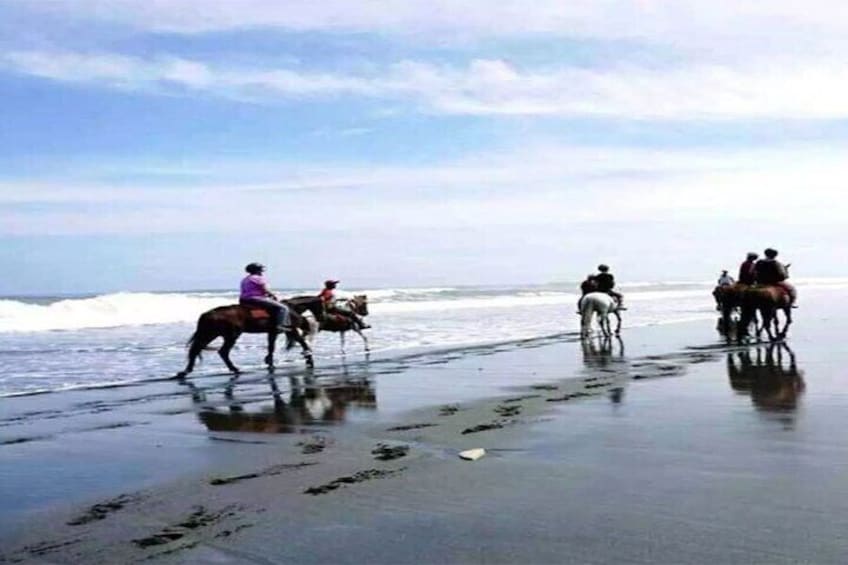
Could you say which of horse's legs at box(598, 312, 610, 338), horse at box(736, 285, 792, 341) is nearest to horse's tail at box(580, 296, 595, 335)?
horse's legs at box(598, 312, 610, 338)

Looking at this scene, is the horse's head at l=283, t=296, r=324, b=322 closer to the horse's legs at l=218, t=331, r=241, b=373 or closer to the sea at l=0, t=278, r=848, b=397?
the sea at l=0, t=278, r=848, b=397

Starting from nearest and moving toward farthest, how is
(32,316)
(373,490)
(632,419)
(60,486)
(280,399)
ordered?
(373,490), (60,486), (632,419), (280,399), (32,316)

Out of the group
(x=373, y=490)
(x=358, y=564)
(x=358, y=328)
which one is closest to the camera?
(x=358, y=564)

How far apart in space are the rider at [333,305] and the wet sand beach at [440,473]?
810 cm

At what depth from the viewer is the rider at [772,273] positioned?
72.2 ft

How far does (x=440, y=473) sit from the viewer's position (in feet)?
24.1

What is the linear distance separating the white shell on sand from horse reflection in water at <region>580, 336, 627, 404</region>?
3.73m

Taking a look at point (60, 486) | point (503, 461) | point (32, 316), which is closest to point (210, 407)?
point (60, 486)

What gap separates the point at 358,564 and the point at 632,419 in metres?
5.45

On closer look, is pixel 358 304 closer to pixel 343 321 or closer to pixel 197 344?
pixel 343 321

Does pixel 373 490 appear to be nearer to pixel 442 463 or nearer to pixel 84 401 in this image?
pixel 442 463

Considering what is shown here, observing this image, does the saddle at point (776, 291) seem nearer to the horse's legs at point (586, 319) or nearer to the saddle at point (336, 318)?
the horse's legs at point (586, 319)

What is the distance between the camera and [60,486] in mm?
7410

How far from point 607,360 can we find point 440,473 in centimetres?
1132
